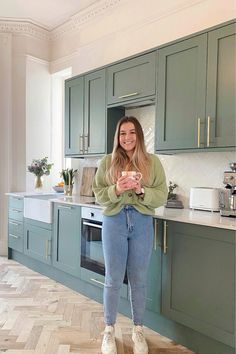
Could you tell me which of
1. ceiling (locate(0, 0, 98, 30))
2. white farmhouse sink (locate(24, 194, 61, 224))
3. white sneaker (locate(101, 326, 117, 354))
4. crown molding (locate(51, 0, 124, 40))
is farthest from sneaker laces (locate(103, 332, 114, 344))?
ceiling (locate(0, 0, 98, 30))

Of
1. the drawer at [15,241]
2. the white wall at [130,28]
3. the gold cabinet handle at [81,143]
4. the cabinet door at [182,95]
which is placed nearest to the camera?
the cabinet door at [182,95]

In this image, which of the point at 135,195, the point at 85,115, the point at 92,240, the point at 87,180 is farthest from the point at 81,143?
the point at 135,195

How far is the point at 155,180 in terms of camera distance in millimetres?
2055

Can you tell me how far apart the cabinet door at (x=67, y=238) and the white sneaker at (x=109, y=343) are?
3.15ft

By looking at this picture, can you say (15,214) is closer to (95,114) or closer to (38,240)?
(38,240)

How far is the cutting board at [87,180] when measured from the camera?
12.4 feet

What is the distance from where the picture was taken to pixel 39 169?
4.18m

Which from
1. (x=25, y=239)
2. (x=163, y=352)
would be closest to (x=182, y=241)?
(x=163, y=352)

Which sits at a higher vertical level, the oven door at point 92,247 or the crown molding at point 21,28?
the crown molding at point 21,28

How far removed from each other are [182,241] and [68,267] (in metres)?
1.43

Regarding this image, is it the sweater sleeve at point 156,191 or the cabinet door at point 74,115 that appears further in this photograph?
the cabinet door at point 74,115

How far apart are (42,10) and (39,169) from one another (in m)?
1.96

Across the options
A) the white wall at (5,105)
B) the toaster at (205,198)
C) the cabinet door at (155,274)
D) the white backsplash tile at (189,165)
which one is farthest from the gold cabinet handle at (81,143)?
the cabinet door at (155,274)

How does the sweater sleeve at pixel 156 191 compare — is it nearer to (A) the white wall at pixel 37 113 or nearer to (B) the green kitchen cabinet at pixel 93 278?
(B) the green kitchen cabinet at pixel 93 278
